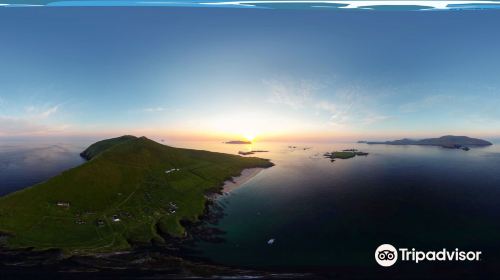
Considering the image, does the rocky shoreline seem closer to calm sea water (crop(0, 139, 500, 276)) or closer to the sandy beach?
calm sea water (crop(0, 139, 500, 276))

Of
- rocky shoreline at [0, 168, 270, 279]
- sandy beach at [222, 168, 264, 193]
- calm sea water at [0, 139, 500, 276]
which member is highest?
sandy beach at [222, 168, 264, 193]

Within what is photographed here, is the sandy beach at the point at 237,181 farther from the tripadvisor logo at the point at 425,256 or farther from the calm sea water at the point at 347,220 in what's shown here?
the tripadvisor logo at the point at 425,256

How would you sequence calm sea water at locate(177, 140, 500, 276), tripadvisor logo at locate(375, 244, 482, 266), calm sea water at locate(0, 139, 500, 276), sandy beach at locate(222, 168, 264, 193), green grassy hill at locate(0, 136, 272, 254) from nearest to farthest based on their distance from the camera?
tripadvisor logo at locate(375, 244, 482, 266)
calm sea water at locate(177, 140, 500, 276)
calm sea water at locate(0, 139, 500, 276)
green grassy hill at locate(0, 136, 272, 254)
sandy beach at locate(222, 168, 264, 193)

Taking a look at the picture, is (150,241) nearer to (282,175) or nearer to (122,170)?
(122,170)

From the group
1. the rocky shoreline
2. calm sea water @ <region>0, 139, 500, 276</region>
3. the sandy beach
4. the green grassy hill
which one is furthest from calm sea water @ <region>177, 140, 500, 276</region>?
the green grassy hill

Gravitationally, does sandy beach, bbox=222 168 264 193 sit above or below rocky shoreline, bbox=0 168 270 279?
A: above

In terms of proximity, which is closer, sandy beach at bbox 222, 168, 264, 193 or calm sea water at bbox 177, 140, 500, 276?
calm sea water at bbox 177, 140, 500, 276

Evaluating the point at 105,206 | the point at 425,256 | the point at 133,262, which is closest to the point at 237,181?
the point at 105,206

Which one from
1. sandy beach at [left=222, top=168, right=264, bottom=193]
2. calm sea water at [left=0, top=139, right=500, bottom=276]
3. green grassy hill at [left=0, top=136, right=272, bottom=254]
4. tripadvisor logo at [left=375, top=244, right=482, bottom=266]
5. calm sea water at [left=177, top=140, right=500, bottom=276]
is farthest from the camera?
sandy beach at [left=222, top=168, right=264, bottom=193]

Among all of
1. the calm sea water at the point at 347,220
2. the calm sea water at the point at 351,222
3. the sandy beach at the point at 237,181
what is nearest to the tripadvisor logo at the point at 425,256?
the calm sea water at the point at 351,222
